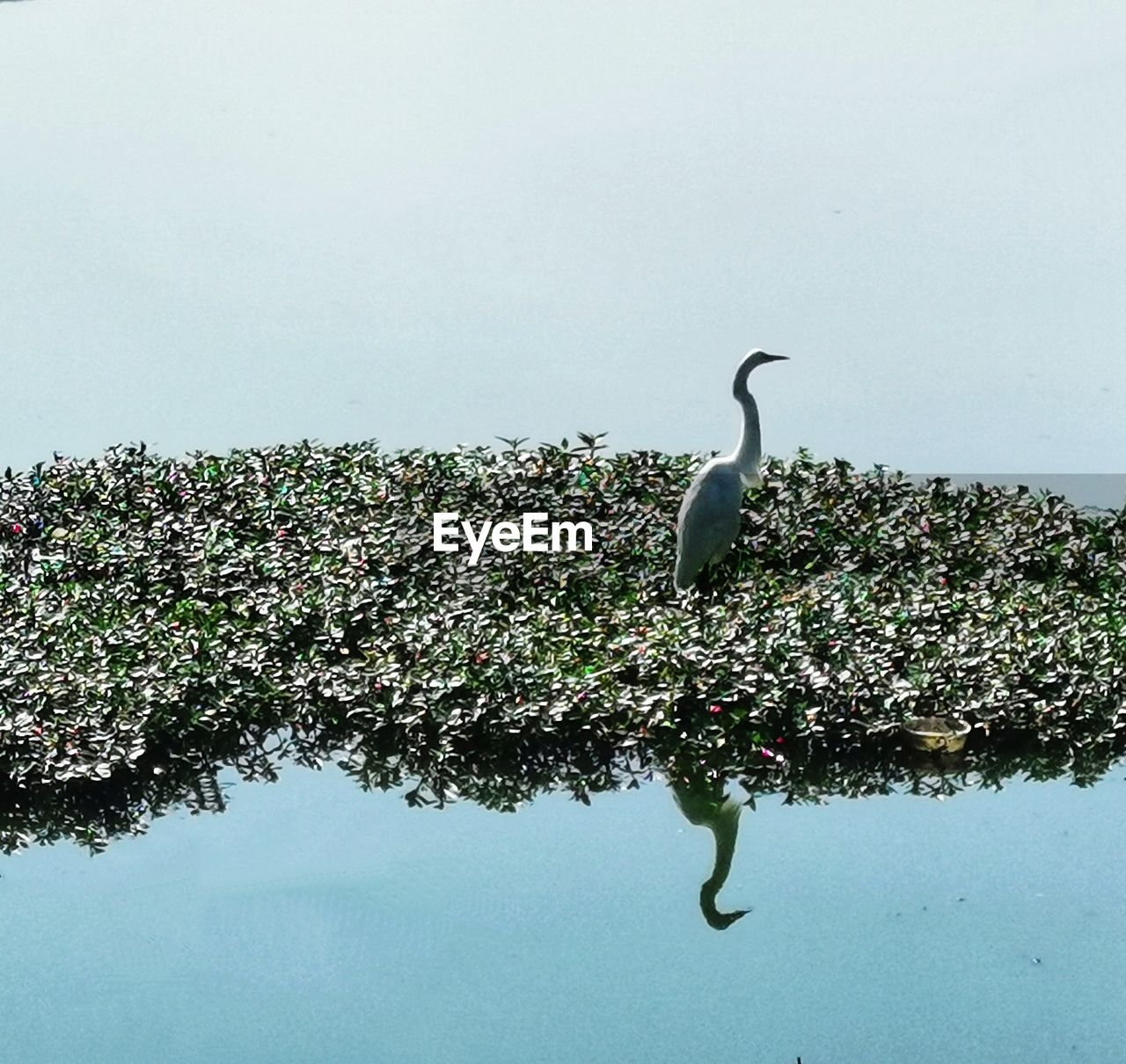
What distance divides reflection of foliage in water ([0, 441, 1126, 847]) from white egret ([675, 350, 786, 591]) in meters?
0.20

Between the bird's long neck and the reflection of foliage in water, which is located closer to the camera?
the reflection of foliage in water

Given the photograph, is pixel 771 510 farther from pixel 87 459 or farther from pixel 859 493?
pixel 87 459

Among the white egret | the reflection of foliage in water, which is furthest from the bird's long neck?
the reflection of foliage in water

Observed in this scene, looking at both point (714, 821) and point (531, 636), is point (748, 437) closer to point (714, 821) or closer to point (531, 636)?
point (531, 636)

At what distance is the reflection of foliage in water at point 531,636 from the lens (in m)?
5.95

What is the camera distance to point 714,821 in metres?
5.64

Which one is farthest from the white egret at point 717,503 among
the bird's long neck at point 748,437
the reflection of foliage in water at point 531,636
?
the reflection of foliage in water at point 531,636

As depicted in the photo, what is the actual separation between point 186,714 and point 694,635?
1.84 metres

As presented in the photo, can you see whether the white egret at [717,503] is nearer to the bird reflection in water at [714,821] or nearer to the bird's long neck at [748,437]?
the bird's long neck at [748,437]

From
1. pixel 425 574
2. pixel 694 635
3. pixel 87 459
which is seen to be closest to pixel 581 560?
pixel 425 574

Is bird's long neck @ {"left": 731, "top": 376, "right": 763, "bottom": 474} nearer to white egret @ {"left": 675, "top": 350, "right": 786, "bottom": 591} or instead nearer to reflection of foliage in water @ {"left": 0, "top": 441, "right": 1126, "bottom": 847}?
white egret @ {"left": 675, "top": 350, "right": 786, "bottom": 591}

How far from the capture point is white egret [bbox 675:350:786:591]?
6867 mm

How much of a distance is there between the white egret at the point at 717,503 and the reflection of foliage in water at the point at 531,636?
204mm

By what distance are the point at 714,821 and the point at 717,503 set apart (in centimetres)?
161
